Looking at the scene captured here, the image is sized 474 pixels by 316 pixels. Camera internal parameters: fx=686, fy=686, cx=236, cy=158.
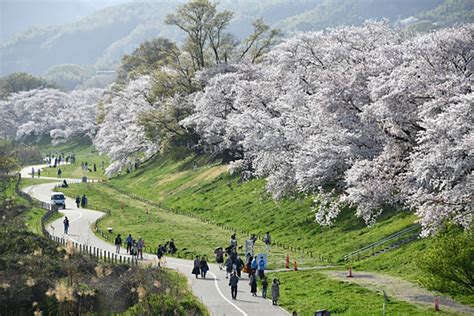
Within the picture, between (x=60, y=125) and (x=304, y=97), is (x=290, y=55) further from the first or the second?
(x=60, y=125)

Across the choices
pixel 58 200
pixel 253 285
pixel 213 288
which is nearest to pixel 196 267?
pixel 213 288

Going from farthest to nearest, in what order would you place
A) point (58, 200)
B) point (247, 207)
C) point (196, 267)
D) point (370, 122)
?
point (58, 200) < point (247, 207) < point (370, 122) < point (196, 267)

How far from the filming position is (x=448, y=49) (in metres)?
41.8

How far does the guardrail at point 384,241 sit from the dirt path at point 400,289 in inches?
151

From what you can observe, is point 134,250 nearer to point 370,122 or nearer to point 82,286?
point 82,286

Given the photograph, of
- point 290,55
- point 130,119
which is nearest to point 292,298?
point 290,55

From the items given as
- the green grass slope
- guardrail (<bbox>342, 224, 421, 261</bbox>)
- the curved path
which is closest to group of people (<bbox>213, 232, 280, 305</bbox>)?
the curved path

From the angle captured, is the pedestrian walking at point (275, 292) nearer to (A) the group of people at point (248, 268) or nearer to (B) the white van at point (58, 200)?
(A) the group of people at point (248, 268)

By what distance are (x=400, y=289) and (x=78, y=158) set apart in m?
104

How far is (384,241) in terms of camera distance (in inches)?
1487

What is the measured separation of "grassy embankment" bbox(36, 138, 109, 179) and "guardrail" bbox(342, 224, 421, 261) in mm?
64110

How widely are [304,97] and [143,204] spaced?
22.1 m

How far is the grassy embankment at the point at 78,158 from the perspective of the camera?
102 m

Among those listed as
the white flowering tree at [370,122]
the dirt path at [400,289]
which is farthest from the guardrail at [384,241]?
the dirt path at [400,289]
